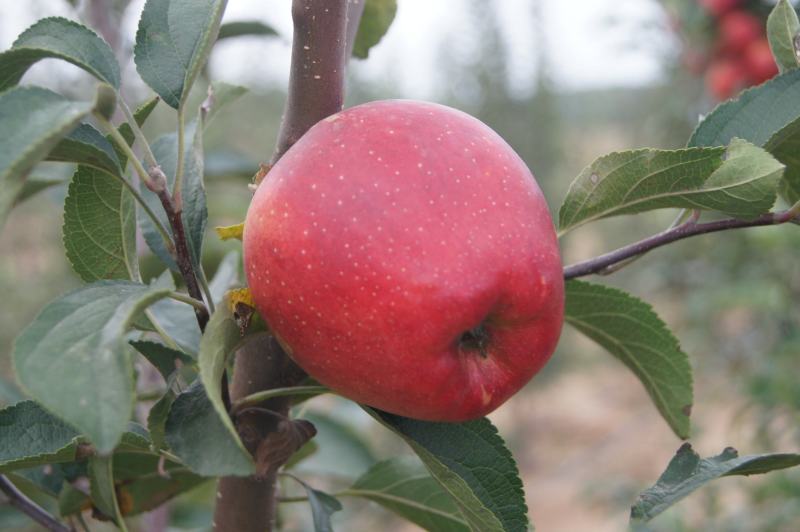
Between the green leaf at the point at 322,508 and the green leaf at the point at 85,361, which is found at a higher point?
the green leaf at the point at 85,361

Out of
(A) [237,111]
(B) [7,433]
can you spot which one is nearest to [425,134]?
(B) [7,433]

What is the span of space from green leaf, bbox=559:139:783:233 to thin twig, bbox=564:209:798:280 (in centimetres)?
1

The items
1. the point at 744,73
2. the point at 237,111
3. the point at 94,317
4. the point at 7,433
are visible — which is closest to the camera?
the point at 94,317

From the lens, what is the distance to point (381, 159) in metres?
0.52

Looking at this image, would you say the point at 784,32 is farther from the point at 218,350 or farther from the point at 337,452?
the point at 337,452

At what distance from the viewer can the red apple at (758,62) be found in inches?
85.6

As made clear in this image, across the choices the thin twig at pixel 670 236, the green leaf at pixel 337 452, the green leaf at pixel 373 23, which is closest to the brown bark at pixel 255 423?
the thin twig at pixel 670 236

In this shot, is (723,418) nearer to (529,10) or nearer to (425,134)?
(529,10)

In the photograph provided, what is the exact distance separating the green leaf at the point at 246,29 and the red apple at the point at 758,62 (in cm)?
149

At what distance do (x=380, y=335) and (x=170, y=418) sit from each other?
0.46ft

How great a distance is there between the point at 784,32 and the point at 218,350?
0.48 metres

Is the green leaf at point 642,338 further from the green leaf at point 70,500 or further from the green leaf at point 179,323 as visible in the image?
the green leaf at point 70,500

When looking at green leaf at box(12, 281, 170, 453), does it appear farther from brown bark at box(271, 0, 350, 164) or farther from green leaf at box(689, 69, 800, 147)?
green leaf at box(689, 69, 800, 147)

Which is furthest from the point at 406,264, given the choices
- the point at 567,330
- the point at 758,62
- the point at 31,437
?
the point at 567,330
